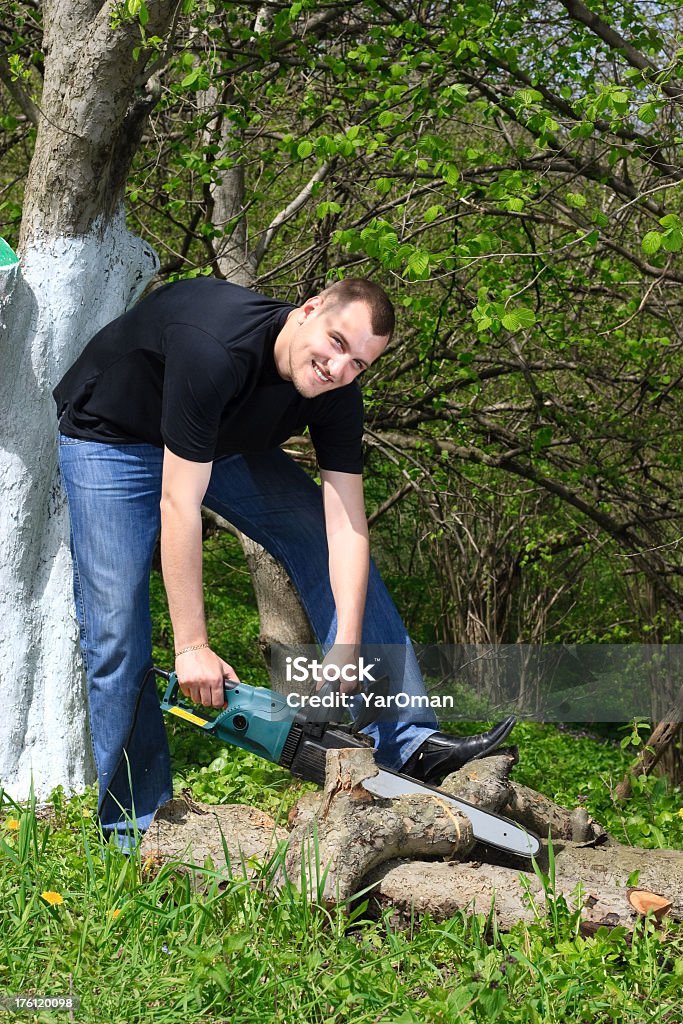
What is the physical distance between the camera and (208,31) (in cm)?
415

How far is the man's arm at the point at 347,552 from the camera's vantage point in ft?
10.7

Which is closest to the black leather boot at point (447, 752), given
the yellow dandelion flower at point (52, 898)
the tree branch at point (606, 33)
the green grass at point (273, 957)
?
→ the green grass at point (273, 957)

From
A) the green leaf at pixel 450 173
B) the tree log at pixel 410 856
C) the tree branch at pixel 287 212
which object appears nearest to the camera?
the tree log at pixel 410 856

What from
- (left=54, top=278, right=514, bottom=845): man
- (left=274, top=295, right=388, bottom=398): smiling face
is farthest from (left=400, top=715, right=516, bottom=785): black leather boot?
(left=274, top=295, right=388, bottom=398): smiling face

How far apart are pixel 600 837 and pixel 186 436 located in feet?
6.61

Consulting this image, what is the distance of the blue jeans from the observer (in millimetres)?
3357

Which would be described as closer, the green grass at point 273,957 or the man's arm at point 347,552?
the green grass at point 273,957

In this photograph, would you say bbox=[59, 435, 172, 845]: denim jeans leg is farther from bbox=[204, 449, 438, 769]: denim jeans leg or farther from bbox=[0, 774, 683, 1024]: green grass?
bbox=[0, 774, 683, 1024]: green grass

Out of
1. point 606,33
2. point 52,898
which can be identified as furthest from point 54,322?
point 606,33

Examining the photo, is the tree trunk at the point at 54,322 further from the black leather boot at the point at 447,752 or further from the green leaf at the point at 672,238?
the green leaf at the point at 672,238

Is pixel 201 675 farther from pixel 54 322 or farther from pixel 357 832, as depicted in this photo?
pixel 54 322

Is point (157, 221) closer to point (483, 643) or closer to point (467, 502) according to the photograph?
point (467, 502)

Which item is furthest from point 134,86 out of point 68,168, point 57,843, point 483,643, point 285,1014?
point 483,643

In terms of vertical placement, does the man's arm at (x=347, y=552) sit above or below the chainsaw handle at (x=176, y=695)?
above
